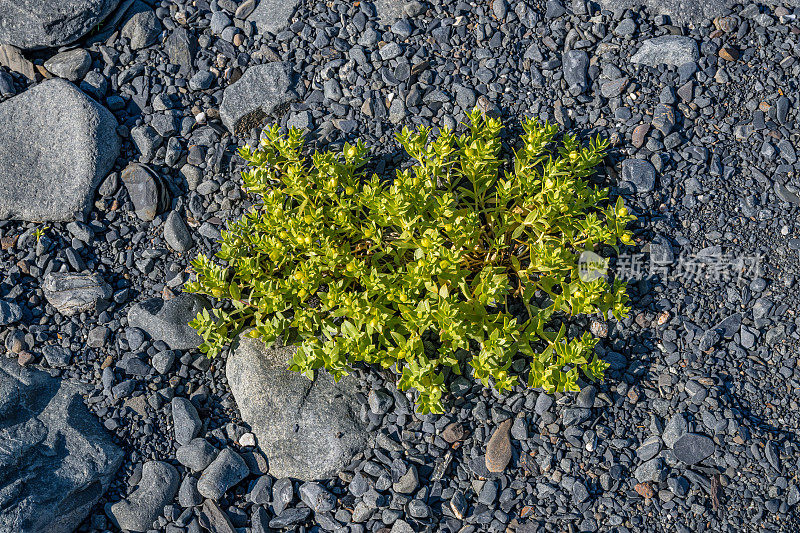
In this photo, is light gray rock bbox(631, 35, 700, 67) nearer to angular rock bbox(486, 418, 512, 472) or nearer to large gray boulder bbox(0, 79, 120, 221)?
angular rock bbox(486, 418, 512, 472)

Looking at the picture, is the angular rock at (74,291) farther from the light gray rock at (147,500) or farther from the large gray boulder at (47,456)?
the light gray rock at (147,500)

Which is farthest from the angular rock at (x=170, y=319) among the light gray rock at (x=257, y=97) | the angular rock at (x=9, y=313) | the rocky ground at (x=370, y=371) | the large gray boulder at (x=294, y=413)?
the light gray rock at (x=257, y=97)

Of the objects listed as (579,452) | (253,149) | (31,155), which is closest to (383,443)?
(579,452)

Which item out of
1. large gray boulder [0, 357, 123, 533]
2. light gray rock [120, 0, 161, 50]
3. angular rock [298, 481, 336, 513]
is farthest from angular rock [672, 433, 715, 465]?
light gray rock [120, 0, 161, 50]

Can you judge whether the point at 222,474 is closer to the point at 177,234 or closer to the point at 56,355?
the point at 56,355

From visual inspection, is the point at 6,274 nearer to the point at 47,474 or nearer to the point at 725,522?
the point at 47,474

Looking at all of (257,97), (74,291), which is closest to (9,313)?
(74,291)

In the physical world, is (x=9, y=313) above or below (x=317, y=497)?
above
